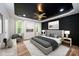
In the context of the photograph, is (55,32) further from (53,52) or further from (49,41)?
(53,52)

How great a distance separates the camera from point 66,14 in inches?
95.7

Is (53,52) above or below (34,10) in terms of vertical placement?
below

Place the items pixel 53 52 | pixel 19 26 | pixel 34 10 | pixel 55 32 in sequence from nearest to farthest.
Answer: pixel 53 52, pixel 19 26, pixel 34 10, pixel 55 32

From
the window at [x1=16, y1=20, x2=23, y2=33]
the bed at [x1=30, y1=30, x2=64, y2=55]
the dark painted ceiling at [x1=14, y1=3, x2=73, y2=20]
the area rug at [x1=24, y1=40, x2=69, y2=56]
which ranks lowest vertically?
the area rug at [x1=24, y1=40, x2=69, y2=56]

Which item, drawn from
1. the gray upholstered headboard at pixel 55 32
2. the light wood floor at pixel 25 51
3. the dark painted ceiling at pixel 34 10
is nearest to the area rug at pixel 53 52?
the light wood floor at pixel 25 51

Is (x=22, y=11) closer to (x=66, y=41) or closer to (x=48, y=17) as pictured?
(x=48, y=17)

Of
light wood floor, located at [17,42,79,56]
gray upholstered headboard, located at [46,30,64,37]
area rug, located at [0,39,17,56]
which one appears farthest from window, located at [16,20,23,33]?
gray upholstered headboard, located at [46,30,64,37]

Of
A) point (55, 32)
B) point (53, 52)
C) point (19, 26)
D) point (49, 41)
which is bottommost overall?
point (53, 52)

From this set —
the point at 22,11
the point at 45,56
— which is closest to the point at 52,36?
the point at 45,56

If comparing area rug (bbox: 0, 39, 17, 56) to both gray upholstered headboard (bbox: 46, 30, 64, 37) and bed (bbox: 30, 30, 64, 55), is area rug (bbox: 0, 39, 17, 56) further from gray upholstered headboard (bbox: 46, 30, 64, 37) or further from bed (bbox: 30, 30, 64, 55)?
gray upholstered headboard (bbox: 46, 30, 64, 37)

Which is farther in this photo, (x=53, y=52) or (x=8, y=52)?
(x=53, y=52)

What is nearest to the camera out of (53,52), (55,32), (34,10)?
(53,52)

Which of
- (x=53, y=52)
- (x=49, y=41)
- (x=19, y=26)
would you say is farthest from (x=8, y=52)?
(x=49, y=41)

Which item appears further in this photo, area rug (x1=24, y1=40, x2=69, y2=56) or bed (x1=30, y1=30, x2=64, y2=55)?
bed (x1=30, y1=30, x2=64, y2=55)
